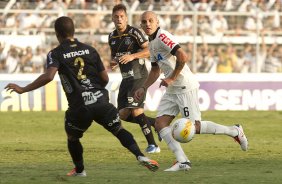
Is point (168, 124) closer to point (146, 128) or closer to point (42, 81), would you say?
point (42, 81)

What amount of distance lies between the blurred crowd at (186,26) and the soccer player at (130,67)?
1044 cm

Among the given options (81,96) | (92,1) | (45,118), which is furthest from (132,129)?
(81,96)

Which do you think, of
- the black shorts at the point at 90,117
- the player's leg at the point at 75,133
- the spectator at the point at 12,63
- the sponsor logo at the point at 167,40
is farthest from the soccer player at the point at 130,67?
the spectator at the point at 12,63

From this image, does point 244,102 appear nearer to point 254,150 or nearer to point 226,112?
point 226,112

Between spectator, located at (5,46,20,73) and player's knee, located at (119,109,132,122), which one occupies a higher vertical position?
player's knee, located at (119,109,132,122)

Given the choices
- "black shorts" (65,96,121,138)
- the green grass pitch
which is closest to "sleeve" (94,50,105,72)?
"black shorts" (65,96,121,138)

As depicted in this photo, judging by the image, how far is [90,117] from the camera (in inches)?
411

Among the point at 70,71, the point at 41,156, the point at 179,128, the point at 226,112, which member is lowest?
the point at 226,112

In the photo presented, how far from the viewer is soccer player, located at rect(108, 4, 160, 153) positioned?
49.0 ft

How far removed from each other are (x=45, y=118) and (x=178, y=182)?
514 inches

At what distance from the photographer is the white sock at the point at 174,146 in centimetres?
1161

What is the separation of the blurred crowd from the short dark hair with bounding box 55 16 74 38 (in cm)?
1528

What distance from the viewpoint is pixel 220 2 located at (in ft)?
91.9

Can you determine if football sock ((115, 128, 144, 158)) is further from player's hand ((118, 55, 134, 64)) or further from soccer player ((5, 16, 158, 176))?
player's hand ((118, 55, 134, 64))
